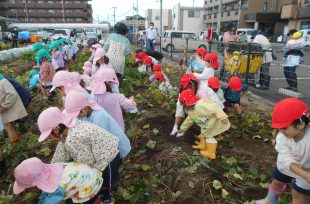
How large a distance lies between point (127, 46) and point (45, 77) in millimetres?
1992

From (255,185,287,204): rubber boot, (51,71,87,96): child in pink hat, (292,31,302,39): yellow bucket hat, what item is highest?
(292,31,302,39): yellow bucket hat

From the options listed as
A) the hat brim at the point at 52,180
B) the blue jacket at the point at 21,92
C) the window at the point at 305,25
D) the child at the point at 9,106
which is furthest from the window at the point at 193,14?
the hat brim at the point at 52,180

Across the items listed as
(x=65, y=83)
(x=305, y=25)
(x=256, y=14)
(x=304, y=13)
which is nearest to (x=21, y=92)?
(x=65, y=83)

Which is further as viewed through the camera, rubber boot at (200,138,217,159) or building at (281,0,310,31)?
building at (281,0,310,31)

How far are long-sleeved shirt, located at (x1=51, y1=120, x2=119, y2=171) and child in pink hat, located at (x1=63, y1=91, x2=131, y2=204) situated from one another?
134 mm

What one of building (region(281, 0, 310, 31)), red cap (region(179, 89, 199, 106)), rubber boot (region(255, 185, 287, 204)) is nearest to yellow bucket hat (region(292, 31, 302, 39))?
red cap (region(179, 89, 199, 106))

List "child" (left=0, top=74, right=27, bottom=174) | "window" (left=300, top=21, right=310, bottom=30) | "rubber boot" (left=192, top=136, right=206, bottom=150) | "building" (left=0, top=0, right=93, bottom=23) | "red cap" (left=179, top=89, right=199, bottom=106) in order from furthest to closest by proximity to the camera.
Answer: "building" (left=0, top=0, right=93, bottom=23), "window" (left=300, top=21, right=310, bottom=30), "child" (left=0, top=74, right=27, bottom=174), "rubber boot" (left=192, top=136, right=206, bottom=150), "red cap" (left=179, top=89, right=199, bottom=106)

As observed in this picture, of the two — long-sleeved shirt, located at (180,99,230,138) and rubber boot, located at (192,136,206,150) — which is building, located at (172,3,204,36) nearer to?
rubber boot, located at (192,136,206,150)

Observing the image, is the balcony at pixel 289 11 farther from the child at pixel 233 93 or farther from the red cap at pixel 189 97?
the red cap at pixel 189 97

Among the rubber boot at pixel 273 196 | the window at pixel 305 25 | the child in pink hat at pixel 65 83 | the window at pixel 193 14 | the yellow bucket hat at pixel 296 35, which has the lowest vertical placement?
the rubber boot at pixel 273 196

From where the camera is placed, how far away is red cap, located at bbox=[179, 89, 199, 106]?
3487 mm

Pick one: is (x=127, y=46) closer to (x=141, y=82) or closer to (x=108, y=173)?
(x=141, y=82)

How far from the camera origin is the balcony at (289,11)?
112 feet

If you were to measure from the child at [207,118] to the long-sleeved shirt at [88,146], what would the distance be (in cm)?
130
